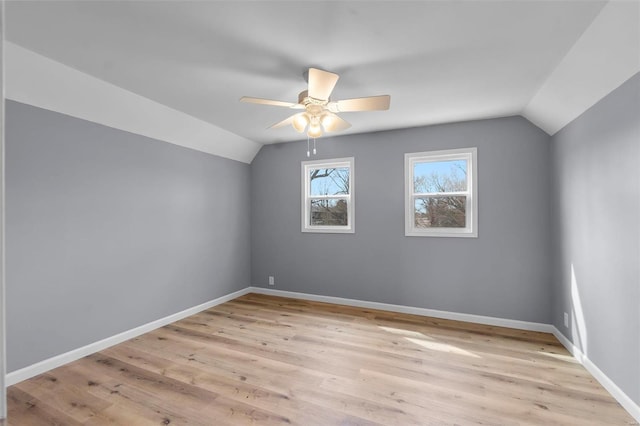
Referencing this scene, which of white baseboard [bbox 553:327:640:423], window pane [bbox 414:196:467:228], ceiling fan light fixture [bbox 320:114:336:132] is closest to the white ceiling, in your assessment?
ceiling fan light fixture [bbox 320:114:336:132]

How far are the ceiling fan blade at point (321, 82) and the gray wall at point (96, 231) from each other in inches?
87.8

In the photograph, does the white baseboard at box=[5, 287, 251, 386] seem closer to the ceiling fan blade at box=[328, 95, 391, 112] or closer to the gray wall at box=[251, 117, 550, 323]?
the gray wall at box=[251, 117, 550, 323]

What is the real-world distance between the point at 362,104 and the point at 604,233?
2.11m

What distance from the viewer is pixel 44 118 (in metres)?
2.47

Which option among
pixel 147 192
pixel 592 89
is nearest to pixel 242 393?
pixel 147 192

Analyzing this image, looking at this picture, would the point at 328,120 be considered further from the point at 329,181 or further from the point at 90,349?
the point at 90,349

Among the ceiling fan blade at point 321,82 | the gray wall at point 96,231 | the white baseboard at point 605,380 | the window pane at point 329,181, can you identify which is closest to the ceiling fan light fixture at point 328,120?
the ceiling fan blade at point 321,82

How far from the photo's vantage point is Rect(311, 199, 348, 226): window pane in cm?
441

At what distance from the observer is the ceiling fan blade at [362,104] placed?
2.28 meters

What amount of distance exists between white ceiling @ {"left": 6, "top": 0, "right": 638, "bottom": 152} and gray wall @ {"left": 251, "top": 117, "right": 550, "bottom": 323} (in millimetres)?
628

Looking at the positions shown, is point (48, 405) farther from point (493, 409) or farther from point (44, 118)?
point (493, 409)

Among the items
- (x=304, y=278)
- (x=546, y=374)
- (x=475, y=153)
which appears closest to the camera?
(x=546, y=374)

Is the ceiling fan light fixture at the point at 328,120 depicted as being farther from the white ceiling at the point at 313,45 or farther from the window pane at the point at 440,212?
the window pane at the point at 440,212

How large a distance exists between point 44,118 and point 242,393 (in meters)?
2.77
